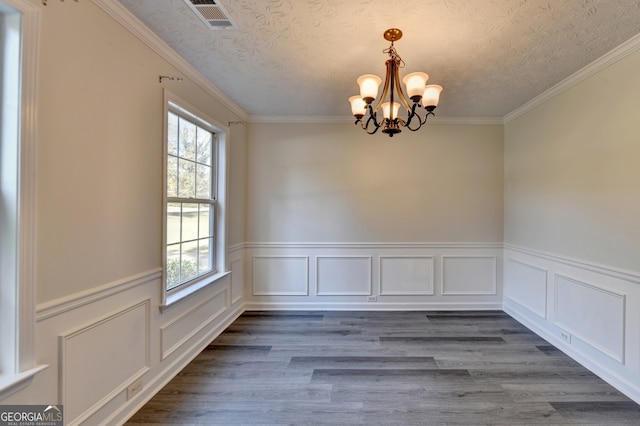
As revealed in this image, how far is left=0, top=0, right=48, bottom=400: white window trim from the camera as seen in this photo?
1.26 meters

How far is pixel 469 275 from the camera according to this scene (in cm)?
387

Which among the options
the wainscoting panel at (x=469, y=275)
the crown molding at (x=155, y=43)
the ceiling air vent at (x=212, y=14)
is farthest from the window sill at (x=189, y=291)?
the wainscoting panel at (x=469, y=275)

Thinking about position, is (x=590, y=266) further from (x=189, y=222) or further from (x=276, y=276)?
(x=189, y=222)

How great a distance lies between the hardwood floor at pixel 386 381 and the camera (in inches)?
75.5

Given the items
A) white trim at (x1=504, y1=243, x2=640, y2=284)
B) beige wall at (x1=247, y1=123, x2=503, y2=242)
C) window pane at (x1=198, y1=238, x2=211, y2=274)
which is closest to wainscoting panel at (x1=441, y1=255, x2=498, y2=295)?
beige wall at (x1=247, y1=123, x2=503, y2=242)

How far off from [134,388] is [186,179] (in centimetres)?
168

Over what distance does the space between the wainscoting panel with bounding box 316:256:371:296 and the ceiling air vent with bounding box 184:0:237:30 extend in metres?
2.77

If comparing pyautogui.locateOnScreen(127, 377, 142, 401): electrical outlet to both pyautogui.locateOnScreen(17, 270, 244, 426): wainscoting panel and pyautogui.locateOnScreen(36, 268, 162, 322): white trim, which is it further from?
pyautogui.locateOnScreen(36, 268, 162, 322): white trim

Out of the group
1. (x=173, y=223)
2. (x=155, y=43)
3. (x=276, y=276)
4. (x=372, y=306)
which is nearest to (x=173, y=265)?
(x=173, y=223)

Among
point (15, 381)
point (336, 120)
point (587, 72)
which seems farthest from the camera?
point (336, 120)

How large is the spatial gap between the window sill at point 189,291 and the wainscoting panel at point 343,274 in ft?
4.37

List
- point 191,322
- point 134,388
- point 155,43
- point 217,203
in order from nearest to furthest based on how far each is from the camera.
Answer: point 134,388 < point 155,43 < point 191,322 < point 217,203

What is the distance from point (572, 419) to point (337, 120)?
3.52 meters

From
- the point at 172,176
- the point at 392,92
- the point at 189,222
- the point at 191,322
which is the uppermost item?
the point at 392,92
